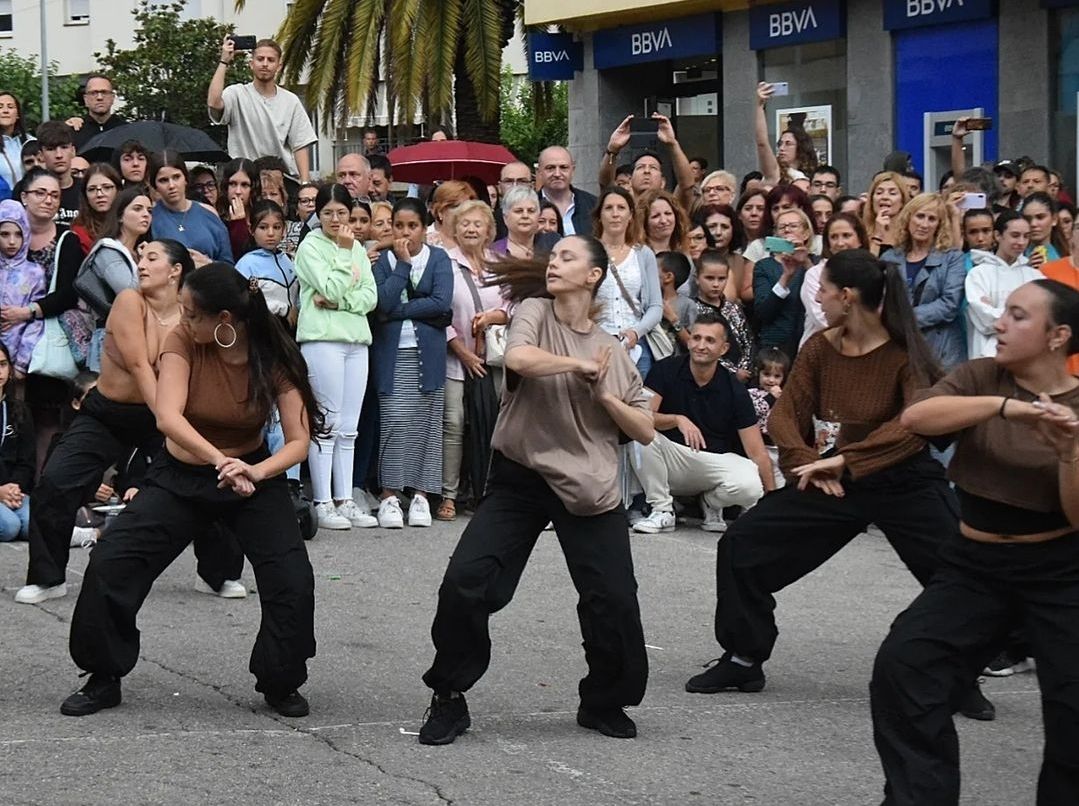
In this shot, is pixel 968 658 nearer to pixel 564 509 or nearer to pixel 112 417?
pixel 564 509

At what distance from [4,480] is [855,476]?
18.0 ft

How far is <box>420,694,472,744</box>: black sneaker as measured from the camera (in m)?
6.41

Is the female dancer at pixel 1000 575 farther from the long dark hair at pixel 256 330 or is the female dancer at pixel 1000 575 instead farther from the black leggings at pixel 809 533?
the long dark hair at pixel 256 330

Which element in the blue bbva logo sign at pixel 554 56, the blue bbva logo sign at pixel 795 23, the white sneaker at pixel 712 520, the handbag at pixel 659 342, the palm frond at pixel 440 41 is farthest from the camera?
the blue bbva logo sign at pixel 554 56

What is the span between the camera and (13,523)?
1049 centimetres

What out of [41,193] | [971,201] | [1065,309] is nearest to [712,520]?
[971,201]

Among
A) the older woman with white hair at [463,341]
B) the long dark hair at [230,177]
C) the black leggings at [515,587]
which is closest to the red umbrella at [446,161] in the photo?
the long dark hair at [230,177]

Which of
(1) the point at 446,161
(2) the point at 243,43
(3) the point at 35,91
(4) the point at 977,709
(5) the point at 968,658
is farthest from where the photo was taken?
(3) the point at 35,91

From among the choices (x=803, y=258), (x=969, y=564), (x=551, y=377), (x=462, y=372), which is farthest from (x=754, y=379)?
(x=969, y=564)

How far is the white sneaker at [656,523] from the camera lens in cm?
1130

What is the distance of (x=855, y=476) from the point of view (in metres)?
7.05

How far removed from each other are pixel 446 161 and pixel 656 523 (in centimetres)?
493

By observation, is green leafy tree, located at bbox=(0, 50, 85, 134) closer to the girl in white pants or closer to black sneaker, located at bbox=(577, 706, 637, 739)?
the girl in white pants

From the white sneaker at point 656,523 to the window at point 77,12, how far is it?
46598 mm
